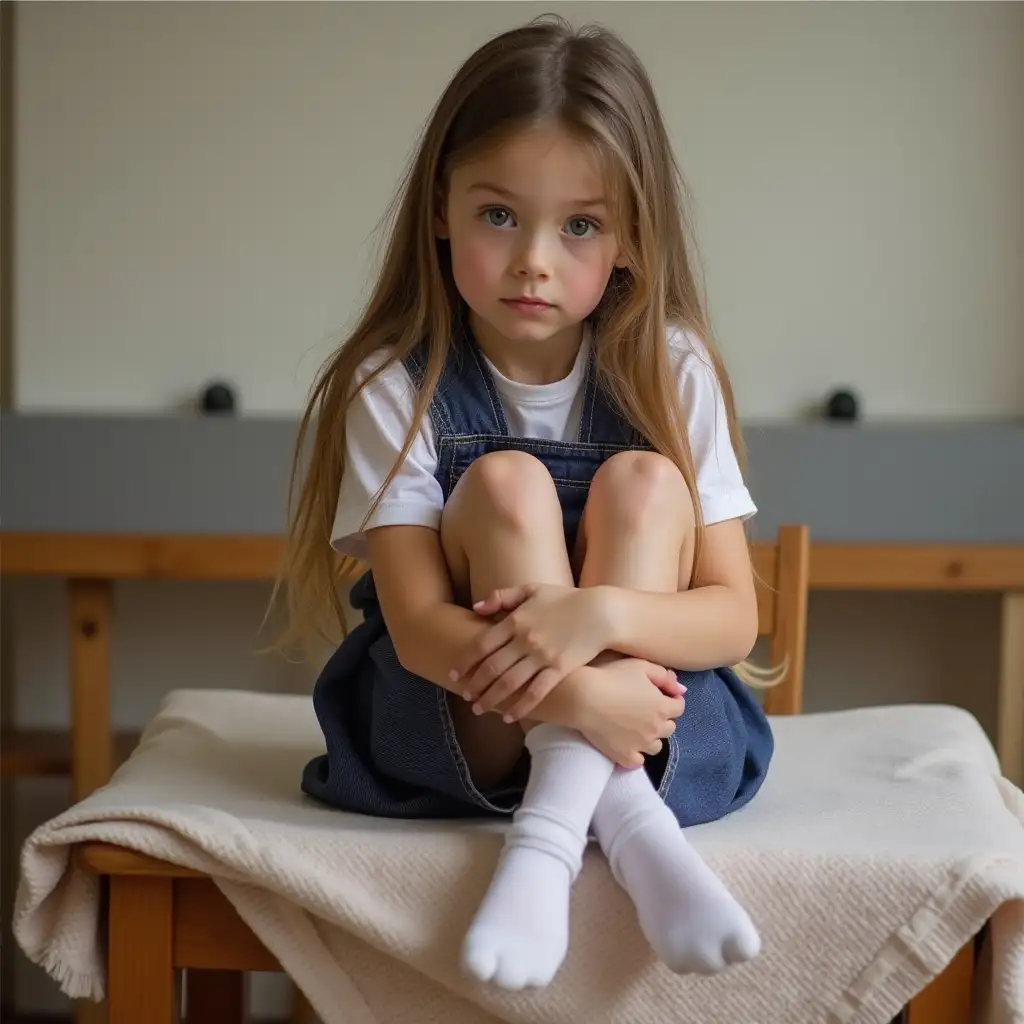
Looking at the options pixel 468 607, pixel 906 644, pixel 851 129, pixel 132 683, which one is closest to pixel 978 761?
pixel 468 607

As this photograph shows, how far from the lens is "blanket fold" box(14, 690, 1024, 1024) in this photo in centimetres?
87

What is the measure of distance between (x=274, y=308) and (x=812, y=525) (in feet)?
2.39

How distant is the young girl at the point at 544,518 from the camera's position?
89 centimetres

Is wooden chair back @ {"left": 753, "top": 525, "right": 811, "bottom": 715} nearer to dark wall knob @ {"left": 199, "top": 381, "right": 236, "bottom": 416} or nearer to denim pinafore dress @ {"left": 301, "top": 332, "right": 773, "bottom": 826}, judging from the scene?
denim pinafore dress @ {"left": 301, "top": 332, "right": 773, "bottom": 826}

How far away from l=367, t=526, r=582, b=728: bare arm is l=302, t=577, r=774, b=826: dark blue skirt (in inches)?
1.3

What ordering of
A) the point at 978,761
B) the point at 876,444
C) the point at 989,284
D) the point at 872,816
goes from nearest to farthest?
the point at 872,816, the point at 978,761, the point at 876,444, the point at 989,284

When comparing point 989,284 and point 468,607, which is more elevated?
point 989,284

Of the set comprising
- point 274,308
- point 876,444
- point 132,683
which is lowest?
point 132,683

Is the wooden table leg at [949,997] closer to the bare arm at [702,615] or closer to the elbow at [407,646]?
the bare arm at [702,615]

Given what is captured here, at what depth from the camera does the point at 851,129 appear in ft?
6.22

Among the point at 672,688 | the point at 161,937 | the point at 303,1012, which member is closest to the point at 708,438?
the point at 672,688

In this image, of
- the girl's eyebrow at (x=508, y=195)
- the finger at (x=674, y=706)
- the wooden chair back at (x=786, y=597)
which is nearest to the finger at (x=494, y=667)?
the finger at (x=674, y=706)

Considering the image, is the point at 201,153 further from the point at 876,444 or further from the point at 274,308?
the point at 876,444

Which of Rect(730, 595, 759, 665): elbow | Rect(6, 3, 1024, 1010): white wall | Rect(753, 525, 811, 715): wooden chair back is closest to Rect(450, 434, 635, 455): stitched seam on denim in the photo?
Rect(730, 595, 759, 665): elbow
